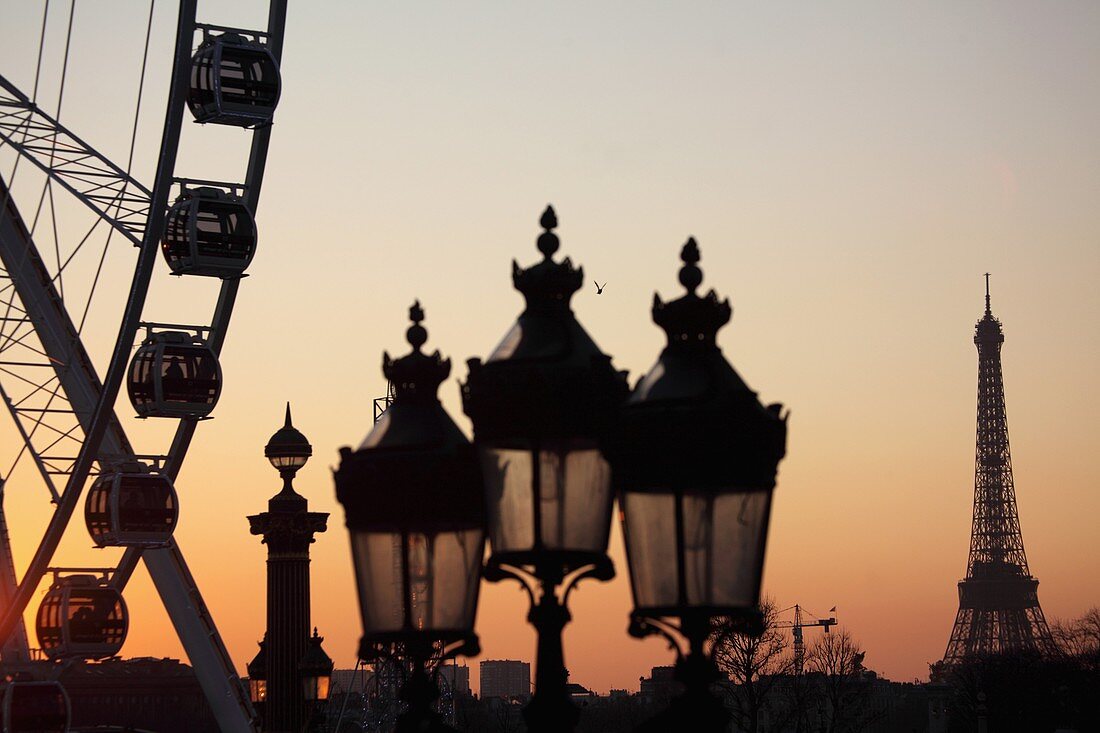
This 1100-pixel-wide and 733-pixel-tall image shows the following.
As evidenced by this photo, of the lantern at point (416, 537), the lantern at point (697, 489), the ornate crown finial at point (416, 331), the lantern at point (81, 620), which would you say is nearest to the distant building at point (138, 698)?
the lantern at point (81, 620)

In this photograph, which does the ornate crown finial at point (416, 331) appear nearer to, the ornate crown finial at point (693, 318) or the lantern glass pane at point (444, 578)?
the lantern glass pane at point (444, 578)

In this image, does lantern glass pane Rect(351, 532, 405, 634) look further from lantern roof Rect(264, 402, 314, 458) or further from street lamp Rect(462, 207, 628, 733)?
lantern roof Rect(264, 402, 314, 458)

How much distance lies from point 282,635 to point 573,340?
3649cm

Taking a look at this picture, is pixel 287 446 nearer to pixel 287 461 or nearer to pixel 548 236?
pixel 287 461

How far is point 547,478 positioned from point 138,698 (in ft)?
573

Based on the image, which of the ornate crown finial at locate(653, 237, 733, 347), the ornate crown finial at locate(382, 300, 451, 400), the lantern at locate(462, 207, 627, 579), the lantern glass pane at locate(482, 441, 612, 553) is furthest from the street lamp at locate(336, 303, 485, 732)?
the ornate crown finial at locate(653, 237, 733, 347)

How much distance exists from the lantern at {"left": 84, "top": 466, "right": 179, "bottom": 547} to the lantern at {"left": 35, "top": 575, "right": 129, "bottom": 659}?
345 cm

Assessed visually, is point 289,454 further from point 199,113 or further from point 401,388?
point 401,388

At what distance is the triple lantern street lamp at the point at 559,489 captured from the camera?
7312mm

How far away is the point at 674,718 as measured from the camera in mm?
7305

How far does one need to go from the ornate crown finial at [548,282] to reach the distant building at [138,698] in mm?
161371

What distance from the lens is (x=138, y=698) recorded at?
579ft

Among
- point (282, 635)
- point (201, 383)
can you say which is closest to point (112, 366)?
point (201, 383)

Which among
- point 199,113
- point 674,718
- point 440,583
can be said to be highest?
point 199,113
